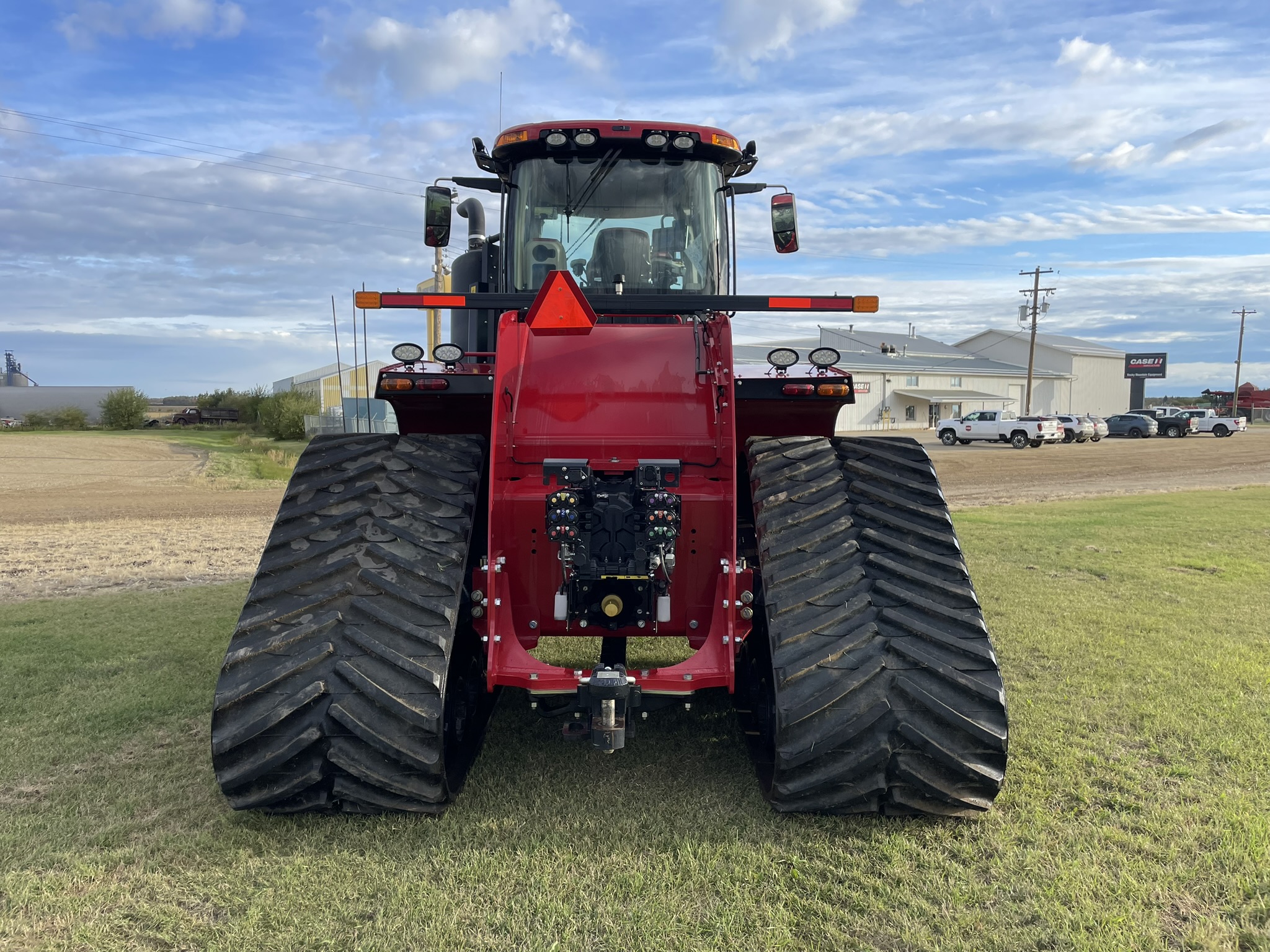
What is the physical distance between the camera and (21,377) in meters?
127

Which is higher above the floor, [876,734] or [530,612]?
[530,612]

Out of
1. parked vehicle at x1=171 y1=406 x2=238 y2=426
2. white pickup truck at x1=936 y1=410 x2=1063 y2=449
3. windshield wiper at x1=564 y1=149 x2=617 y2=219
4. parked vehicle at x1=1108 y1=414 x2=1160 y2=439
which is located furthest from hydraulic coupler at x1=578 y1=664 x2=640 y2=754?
parked vehicle at x1=171 y1=406 x2=238 y2=426

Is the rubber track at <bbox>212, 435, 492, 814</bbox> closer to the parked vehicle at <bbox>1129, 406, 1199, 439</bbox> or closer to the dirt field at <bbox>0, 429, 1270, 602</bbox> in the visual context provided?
the dirt field at <bbox>0, 429, 1270, 602</bbox>

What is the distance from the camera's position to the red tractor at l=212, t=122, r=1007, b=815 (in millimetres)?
3680

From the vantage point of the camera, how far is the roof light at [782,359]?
15.0 ft

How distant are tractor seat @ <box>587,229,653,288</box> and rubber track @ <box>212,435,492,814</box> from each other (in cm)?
182

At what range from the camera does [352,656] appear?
378 cm

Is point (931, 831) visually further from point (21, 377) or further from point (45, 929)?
point (21, 377)

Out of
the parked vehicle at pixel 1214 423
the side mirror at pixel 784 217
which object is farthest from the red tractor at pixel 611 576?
the parked vehicle at pixel 1214 423

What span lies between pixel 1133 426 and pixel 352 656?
58580 millimetres

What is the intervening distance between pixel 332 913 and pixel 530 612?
1583 mm

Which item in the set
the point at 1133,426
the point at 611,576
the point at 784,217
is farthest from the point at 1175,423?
the point at 611,576

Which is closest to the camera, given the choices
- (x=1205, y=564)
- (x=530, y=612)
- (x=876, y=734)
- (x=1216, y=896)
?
(x=1216, y=896)

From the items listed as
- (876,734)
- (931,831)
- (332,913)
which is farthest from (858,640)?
(332,913)
